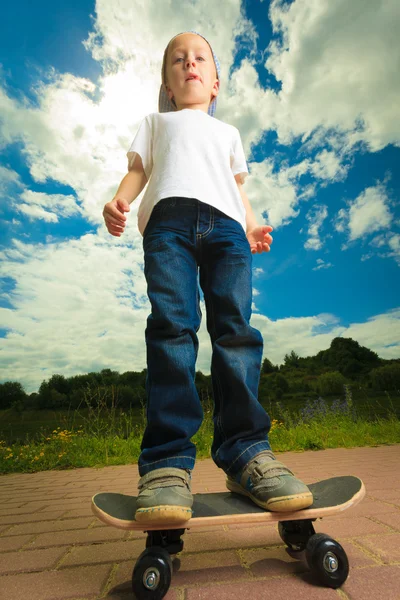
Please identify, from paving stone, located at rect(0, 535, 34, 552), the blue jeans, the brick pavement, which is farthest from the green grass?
the blue jeans

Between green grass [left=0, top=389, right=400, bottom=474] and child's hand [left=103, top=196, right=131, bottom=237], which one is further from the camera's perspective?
green grass [left=0, top=389, right=400, bottom=474]

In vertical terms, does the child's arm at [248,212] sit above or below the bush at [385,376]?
below

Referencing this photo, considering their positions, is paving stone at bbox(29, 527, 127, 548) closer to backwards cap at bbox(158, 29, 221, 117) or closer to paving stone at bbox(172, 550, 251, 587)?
paving stone at bbox(172, 550, 251, 587)

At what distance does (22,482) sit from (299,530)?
326 centimetres

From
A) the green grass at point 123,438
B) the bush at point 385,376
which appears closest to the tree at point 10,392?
the green grass at point 123,438

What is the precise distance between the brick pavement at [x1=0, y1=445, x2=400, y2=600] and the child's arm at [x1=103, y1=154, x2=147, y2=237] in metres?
1.21

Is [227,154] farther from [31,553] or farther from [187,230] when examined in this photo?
[31,553]

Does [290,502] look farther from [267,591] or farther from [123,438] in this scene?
[123,438]

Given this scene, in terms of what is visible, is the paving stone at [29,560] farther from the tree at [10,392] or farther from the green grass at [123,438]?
the tree at [10,392]

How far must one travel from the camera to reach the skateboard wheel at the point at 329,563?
3.53 feet

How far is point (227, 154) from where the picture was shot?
6.23 feet

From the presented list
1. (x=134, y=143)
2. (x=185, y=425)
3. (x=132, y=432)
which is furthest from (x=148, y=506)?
(x=132, y=432)

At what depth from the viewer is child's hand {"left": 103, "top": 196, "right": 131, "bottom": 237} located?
1692 millimetres

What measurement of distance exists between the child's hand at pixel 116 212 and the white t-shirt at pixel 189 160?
97 millimetres
